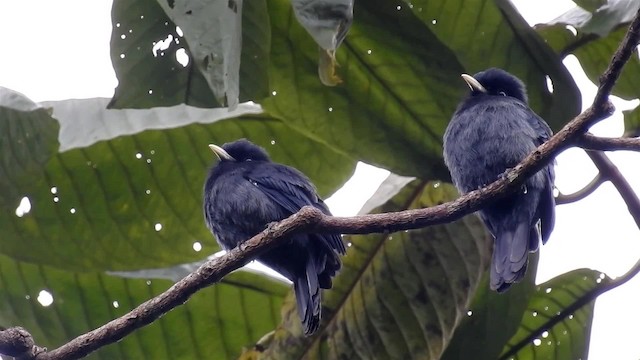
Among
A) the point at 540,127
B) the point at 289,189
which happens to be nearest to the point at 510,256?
the point at 540,127

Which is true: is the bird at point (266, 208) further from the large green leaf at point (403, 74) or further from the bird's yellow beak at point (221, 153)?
the large green leaf at point (403, 74)

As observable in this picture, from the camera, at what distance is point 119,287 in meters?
4.66

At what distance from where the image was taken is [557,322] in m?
4.80

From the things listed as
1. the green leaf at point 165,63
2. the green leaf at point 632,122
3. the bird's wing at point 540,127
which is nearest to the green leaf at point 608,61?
the green leaf at point 632,122

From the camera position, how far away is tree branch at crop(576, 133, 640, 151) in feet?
9.66

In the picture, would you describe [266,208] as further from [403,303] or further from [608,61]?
[608,61]

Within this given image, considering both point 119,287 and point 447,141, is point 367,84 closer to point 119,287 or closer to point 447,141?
point 447,141

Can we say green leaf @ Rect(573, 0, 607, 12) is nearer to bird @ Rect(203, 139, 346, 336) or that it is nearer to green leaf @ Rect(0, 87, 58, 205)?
bird @ Rect(203, 139, 346, 336)

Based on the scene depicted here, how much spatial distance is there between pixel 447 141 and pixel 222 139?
3.64 feet

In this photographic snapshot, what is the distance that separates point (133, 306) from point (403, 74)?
1529 millimetres

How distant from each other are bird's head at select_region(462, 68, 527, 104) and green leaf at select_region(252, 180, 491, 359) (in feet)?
2.00

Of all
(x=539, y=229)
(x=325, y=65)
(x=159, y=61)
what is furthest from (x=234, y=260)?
(x=539, y=229)

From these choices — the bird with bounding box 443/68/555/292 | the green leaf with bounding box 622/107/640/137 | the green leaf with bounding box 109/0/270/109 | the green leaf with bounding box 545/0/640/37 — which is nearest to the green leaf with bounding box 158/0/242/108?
the green leaf with bounding box 109/0/270/109

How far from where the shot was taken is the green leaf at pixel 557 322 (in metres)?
4.76
